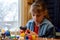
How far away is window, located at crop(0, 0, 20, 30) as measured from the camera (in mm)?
2961

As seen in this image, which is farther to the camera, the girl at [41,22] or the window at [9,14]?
the window at [9,14]

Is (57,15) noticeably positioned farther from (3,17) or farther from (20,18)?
(3,17)

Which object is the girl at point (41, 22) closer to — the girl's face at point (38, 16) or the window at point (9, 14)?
the girl's face at point (38, 16)

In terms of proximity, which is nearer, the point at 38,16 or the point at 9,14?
the point at 38,16

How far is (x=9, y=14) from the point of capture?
118 inches

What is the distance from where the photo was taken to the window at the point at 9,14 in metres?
2.96

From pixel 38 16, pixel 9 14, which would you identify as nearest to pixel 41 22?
pixel 38 16

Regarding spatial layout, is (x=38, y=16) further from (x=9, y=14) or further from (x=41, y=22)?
(x=9, y=14)

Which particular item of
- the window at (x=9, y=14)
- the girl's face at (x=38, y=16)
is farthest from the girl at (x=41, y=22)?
the window at (x=9, y=14)

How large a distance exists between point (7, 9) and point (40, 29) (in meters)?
1.16

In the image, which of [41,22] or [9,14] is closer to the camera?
[41,22]

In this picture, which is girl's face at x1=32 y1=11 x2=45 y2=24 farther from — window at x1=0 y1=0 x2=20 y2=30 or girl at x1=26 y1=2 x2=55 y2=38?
window at x1=0 y1=0 x2=20 y2=30

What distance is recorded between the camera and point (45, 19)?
206 centimetres

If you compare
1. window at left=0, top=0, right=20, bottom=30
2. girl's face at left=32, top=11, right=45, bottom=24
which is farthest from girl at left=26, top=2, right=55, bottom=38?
window at left=0, top=0, right=20, bottom=30
